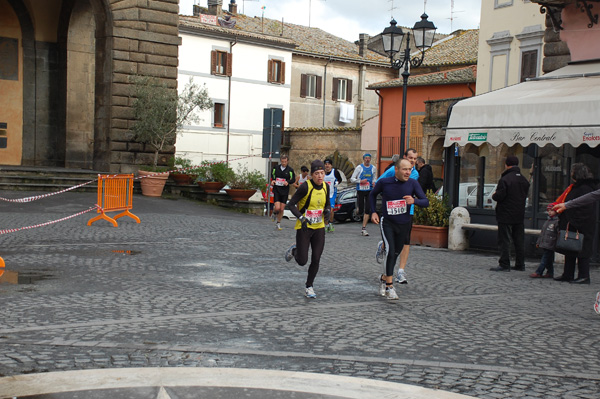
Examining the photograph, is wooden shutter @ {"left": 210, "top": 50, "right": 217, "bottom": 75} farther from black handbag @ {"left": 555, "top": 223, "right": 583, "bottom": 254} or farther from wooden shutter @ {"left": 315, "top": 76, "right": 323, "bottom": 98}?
black handbag @ {"left": 555, "top": 223, "right": 583, "bottom": 254}

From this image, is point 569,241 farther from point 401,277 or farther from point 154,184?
point 154,184

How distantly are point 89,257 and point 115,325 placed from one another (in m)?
4.88

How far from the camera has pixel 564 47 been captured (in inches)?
632

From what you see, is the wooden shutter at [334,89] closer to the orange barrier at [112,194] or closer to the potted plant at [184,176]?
the potted plant at [184,176]

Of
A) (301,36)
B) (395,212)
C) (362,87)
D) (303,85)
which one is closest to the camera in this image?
(395,212)

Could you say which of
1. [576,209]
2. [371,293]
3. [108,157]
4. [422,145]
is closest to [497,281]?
[576,209]

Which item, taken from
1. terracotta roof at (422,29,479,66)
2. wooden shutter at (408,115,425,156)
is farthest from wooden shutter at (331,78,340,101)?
wooden shutter at (408,115,425,156)

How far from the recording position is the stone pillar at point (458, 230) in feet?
49.2

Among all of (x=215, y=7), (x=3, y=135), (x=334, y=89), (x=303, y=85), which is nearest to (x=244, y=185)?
(x=3, y=135)

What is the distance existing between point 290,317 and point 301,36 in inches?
1814

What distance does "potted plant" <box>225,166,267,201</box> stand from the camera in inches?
891

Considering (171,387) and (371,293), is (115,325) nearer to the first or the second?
(171,387)

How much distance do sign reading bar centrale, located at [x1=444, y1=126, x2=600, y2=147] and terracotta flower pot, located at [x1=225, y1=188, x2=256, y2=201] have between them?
341 inches

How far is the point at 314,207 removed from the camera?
29.6 ft
